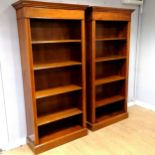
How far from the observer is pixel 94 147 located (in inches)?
98.7

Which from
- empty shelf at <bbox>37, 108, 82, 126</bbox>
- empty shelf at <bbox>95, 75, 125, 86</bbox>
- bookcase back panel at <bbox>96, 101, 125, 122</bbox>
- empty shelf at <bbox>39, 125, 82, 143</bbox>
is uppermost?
empty shelf at <bbox>95, 75, 125, 86</bbox>

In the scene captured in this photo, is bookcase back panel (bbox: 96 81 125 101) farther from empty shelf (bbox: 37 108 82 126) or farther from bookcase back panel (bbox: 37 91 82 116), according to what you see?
empty shelf (bbox: 37 108 82 126)

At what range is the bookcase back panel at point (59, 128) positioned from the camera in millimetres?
2617

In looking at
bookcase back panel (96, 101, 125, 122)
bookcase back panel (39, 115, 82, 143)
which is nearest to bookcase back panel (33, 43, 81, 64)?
bookcase back panel (39, 115, 82, 143)

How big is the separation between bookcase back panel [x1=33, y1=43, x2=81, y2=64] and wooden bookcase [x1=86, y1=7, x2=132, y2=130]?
0.20 m

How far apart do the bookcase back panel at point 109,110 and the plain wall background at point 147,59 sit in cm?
70

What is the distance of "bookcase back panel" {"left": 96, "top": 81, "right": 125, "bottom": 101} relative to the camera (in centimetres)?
324

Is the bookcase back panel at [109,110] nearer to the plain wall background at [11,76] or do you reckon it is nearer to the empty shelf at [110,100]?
the empty shelf at [110,100]

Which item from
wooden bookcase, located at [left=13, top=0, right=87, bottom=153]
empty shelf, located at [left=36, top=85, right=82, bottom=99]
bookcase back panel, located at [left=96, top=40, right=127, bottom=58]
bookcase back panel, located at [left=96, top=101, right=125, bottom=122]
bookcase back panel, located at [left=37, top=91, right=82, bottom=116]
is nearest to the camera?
wooden bookcase, located at [left=13, top=0, right=87, bottom=153]

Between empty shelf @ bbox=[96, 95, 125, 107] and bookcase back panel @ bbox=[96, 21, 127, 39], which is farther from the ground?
bookcase back panel @ bbox=[96, 21, 127, 39]

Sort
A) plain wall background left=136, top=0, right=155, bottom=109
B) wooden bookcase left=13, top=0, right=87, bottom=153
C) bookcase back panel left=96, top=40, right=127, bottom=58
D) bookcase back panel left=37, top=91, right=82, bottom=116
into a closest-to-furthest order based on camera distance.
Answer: wooden bookcase left=13, top=0, right=87, bottom=153 → bookcase back panel left=37, top=91, right=82, bottom=116 → bookcase back panel left=96, top=40, right=127, bottom=58 → plain wall background left=136, top=0, right=155, bottom=109

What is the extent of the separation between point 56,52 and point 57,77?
37 centimetres

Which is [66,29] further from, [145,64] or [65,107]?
[145,64]

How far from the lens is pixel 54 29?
8.43ft
